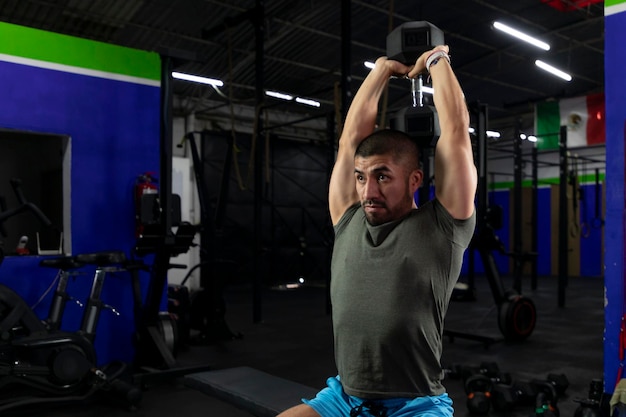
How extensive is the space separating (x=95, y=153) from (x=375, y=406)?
338 cm

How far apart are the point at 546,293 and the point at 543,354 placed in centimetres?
472

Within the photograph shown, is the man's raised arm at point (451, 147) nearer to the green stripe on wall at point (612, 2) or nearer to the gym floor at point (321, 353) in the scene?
the green stripe on wall at point (612, 2)

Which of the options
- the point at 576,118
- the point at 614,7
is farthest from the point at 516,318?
the point at 576,118

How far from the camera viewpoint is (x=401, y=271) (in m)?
1.33

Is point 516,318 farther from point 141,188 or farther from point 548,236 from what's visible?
point 548,236

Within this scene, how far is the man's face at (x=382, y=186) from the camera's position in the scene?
4.51 ft

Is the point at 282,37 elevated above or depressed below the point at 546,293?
above

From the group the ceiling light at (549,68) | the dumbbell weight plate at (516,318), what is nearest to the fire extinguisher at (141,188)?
the dumbbell weight plate at (516,318)

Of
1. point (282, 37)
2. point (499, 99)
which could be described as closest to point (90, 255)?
point (282, 37)

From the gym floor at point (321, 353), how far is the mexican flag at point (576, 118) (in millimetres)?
3669

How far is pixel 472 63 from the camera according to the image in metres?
10.2

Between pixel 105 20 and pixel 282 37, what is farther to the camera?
pixel 282 37

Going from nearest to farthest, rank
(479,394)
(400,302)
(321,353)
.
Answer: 1. (400,302)
2. (479,394)
3. (321,353)

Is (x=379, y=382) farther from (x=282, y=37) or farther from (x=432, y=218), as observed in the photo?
(x=282, y=37)
